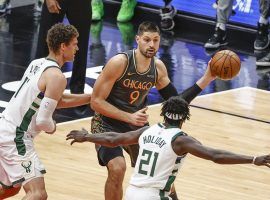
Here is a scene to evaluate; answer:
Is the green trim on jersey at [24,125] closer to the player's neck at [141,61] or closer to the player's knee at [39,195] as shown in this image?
the player's knee at [39,195]

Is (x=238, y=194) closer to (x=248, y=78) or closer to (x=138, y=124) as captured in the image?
(x=138, y=124)

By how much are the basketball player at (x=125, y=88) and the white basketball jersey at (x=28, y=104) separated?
72cm

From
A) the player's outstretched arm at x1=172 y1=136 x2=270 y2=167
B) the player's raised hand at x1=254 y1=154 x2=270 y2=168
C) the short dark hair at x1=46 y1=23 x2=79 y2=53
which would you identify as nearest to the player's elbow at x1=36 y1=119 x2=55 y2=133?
the short dark hair at x1=46 y1=23 x2=79 y2=53

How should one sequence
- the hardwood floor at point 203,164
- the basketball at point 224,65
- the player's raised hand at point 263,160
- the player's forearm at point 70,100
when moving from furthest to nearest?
the hardwood floor at point 203,164 < the basketball at point 224,65 < the player's forearm at point 70,100 < the player's raised hand at point 263,160

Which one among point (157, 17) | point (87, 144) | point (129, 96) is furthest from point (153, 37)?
point (157, 17)

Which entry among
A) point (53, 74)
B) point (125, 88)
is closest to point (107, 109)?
point (125, 88)

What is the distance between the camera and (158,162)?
659 centimetres

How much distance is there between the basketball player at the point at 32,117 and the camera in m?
7.29

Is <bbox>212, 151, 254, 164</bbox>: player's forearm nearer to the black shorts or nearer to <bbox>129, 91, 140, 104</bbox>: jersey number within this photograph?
the black shorts

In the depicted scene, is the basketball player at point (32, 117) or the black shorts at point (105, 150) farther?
the black shorts at point (105, 150)

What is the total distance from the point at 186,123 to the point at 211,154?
4916 millimetres

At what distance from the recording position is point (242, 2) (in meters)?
15.9

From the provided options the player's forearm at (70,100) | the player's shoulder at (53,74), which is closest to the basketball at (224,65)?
the player's forearm at (70,100)

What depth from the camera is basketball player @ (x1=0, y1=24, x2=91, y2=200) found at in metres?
7.29
